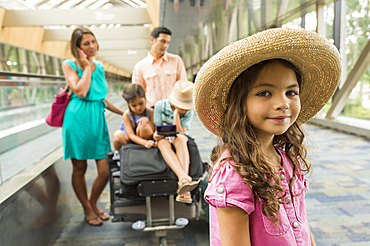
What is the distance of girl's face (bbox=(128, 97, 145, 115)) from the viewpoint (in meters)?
2.62

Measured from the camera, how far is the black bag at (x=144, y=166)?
222 cm

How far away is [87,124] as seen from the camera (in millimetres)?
2896

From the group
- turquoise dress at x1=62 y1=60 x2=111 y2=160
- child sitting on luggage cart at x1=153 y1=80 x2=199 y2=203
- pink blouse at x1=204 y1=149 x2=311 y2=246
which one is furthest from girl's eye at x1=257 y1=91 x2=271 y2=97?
turquoise dress at x1=62 y1=60 x2=111 y2=160

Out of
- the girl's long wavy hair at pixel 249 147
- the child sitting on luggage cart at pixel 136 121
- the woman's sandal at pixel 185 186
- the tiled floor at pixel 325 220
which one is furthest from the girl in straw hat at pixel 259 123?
the child sitting on luggage cart at pixel 136 121

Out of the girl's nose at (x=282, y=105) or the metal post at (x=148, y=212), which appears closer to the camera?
the girl's nose at (x=282, y=105)

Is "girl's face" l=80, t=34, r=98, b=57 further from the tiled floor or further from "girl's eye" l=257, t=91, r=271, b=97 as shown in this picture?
"girl's eye" l=257, t=91, r=271, b=97

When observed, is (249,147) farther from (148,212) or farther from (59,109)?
(59,109)

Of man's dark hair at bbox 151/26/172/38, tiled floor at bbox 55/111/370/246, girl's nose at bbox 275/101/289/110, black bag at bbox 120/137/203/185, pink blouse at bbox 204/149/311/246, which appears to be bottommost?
tiled floor at bbox 55/111/370/246

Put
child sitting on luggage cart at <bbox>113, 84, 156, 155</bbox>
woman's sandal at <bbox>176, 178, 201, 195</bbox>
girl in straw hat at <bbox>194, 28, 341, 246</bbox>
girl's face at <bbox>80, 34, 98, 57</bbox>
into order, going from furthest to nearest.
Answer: girl's face at <bbox>80, 34, 98, 57</bbox> → child sitting on luggage cart at <bbox>113, 84, 156, 155</bbox> → woman's sandal at <bbox>176, 178, 201, 195</bbox> → girl in straw hat at <bbox>194, 28, 341, 246</bbox>

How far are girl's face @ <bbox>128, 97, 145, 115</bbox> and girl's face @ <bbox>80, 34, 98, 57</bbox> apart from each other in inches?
24.7

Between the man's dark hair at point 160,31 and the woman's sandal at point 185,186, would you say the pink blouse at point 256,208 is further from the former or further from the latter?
the man's dark hair at point 160,31

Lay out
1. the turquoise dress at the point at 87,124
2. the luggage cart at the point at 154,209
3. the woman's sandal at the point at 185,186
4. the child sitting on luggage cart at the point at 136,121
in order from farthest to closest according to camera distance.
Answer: the turquoise dress at the point at 87,124, the child sitting on luggage cart at the point at 136,121, the luggage cart at the point at 154,209, the woman's sandal at the point at 185,186

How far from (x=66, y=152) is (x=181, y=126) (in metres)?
1.09

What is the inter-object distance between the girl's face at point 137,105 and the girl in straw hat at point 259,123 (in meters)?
1.64
